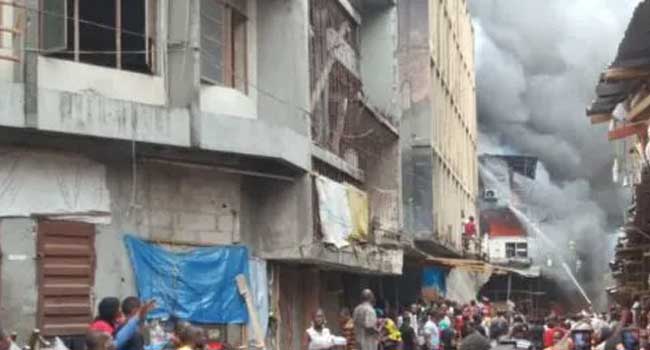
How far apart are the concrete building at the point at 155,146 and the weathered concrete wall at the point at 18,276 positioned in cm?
2

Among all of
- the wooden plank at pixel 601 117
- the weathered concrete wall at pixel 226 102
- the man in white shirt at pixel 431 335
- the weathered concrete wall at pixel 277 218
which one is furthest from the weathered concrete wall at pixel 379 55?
the wooden plank at pixel 601 117

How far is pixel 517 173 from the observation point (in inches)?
2137

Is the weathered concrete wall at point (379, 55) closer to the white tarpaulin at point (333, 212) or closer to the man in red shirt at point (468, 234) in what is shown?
the white tarpaulin at point (333, 212)

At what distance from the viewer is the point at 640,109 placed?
429 inches

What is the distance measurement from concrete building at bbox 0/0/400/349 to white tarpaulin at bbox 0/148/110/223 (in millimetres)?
18

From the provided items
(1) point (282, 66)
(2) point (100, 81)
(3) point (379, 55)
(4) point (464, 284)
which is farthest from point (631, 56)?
(4) point (464, 284)

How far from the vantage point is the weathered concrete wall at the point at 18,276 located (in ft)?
45.4

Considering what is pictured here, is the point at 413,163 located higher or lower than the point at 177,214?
higher

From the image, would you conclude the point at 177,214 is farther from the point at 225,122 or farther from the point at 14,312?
the point at 14,312

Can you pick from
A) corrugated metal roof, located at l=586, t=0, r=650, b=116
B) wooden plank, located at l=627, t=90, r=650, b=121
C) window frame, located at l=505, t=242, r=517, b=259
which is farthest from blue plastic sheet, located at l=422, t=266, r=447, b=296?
wooden plank, located at l=627, t=90, r=650, b=121

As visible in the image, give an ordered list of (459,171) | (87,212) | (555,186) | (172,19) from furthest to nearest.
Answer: (555,186)
(459,171)
(172,19)
(87,212)

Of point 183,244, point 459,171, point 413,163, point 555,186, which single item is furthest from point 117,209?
point 555,186

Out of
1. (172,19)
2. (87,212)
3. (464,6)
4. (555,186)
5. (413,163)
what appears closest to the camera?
(87,212)

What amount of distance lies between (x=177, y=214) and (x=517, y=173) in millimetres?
38954
